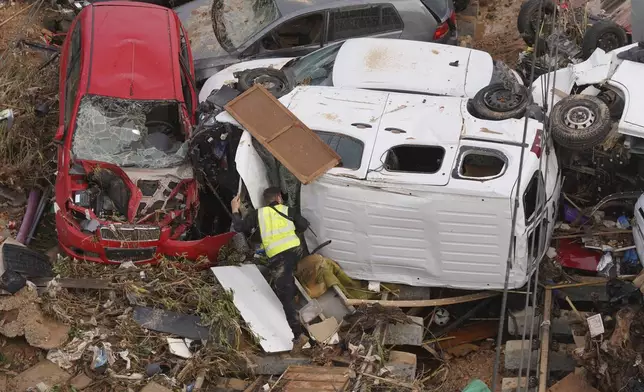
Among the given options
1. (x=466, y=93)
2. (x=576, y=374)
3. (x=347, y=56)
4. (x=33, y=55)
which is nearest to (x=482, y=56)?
(x=466, y=93)

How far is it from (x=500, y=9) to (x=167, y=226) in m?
6.82

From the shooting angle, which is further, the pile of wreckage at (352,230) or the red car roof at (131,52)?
the red car roof at (131,52)

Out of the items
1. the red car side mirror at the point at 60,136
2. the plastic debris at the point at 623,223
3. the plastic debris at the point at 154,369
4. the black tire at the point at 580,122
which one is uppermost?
the black tire at the point at 580,122

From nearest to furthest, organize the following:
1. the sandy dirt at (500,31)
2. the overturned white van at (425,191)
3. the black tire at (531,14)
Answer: the overturned white van at (425,191) → the black tire at (531,14) → the sandy dirt at (500,31)

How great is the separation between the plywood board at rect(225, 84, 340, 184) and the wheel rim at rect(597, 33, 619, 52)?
3.78 metres

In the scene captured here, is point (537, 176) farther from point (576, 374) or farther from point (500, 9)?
point (500, 9)

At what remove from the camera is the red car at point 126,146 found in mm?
8828

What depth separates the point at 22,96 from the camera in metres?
10.6

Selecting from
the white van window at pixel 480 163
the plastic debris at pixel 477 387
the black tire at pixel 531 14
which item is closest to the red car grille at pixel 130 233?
the white van window at pixel 480 163

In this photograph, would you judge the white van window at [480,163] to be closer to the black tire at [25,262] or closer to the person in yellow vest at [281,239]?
the person in yellow vest at [281,239]

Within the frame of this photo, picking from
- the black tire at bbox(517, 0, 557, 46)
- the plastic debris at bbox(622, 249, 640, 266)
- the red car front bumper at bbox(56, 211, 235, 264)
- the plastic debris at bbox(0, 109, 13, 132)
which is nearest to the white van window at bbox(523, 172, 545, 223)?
the plastic debris at bbox(622, 249, 640, 266)

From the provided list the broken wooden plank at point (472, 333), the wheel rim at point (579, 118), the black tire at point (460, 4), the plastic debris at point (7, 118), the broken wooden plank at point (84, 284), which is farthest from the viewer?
the black tire at point (460, 4)

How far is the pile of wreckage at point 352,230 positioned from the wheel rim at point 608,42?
0.93 m

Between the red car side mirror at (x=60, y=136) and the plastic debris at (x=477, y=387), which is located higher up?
the red car side mirror at (x=60, y=136)
